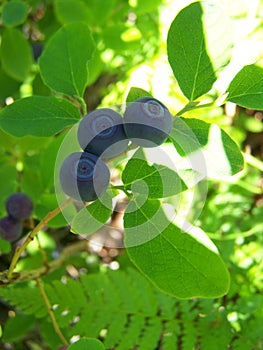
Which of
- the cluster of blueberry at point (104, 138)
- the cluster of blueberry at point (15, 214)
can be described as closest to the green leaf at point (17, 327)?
the cluster of blueberry at point (15, 214)

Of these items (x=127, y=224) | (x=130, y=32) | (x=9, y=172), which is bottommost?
(x=9, y=172)

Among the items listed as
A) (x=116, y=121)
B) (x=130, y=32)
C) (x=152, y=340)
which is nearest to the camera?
(x=116, y=121)

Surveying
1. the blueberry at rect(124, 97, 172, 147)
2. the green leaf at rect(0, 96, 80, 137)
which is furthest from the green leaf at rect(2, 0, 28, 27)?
the blueberry at rect(124, 97, 172, 147)

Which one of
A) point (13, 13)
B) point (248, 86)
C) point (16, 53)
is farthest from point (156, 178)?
point (16, 53)

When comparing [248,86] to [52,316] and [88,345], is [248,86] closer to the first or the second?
[88,345]

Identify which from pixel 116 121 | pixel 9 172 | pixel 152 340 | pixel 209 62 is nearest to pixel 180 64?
pixel 209 62

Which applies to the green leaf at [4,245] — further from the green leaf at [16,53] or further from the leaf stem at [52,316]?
the green leaf at [16,53]

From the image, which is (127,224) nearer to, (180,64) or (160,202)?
(160,202)
